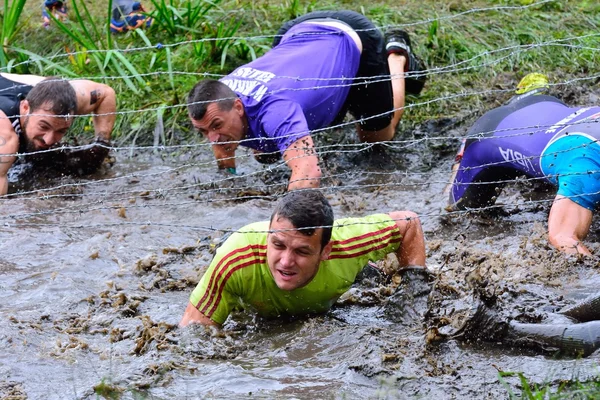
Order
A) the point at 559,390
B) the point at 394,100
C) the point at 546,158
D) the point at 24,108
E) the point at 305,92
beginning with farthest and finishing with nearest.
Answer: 1. the point at 394,100
2. the point at 24,108
3. the point at 305,92
4. the point at 546,158
5. the point at 559,390

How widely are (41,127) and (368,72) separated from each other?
249 centimetres

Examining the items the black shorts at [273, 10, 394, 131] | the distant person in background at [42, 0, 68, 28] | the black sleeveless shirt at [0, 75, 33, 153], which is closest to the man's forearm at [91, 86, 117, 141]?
the black sleeveless shirt at [0, 75, 33, 153]

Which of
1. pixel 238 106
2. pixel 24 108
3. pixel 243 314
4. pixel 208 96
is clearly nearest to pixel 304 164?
pixel 238 106

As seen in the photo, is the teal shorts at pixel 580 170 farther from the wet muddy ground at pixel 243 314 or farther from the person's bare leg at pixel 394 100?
the person's bare leg at pixel 394 100

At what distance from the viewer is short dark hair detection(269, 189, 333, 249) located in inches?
178

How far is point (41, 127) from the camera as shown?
276 inches

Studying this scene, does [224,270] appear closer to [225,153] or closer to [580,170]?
[580,170]

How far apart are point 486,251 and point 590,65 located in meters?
3.16

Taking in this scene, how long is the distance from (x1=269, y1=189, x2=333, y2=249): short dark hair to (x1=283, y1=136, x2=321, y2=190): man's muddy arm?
1.29m

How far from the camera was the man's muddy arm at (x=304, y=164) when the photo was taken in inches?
237

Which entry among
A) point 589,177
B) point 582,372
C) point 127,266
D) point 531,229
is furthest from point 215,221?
point 582,372

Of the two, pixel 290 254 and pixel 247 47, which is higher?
pixel 247 47

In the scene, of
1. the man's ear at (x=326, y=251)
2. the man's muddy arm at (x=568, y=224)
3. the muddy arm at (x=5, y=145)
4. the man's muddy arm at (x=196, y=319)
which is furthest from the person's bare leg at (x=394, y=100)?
the man's muddy arm at (x=196, y=319)

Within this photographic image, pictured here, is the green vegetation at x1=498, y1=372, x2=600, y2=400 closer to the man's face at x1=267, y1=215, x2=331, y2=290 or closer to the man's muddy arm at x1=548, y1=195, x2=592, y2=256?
the man's face at x1=267, y1=215, x2=331, y2=290
